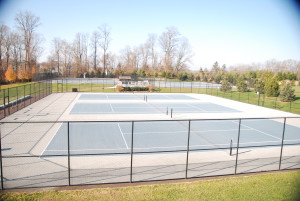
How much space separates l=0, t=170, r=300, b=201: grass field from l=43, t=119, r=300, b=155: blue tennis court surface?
5217mm

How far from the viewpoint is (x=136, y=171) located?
1087cm

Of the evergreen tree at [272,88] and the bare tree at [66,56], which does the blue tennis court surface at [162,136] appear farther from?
the bare tree at [66,56]

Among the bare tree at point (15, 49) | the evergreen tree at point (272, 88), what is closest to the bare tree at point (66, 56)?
the bare tree at point (15, 49)

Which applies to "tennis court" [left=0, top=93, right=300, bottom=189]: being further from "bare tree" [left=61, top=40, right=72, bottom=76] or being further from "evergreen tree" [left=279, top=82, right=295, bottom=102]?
"bare tree" [left=61, top=40, right=72, bottom=76]

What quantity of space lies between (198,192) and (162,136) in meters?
8.86

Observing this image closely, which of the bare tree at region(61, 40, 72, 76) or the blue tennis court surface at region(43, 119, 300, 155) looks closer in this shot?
the blue tennis court surface at region(43, 119, 300, 155)

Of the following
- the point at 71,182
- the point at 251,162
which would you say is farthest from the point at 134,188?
the point at 251,162

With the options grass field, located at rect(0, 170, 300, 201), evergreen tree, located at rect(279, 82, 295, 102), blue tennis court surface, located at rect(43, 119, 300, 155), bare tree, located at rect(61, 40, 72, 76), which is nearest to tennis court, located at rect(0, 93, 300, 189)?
blue tennis court surface, located at rect(43, 119, 300, 155)

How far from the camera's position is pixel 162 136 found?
57.4 ft

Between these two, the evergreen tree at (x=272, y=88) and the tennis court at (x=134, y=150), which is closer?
the tennis court at (x=134, y=150)

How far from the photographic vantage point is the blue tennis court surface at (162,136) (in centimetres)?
1462

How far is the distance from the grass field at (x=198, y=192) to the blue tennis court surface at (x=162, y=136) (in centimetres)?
522

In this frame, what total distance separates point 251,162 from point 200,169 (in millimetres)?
3143

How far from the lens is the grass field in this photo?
8156mm
